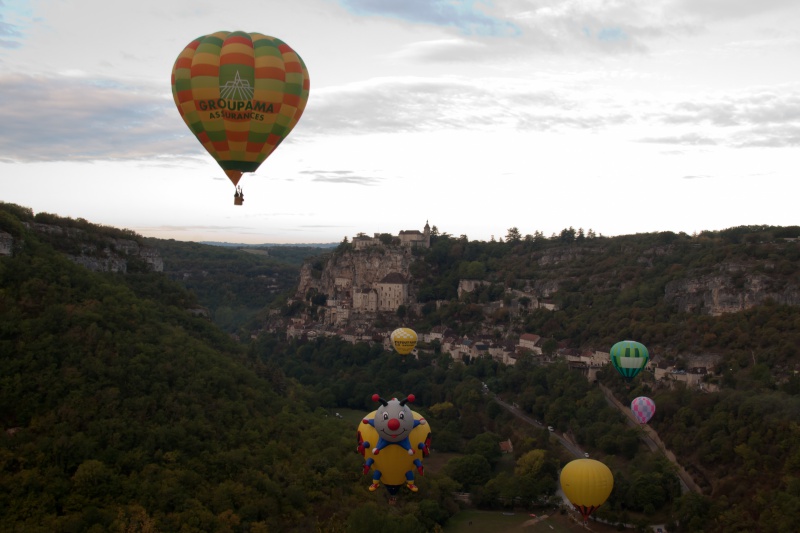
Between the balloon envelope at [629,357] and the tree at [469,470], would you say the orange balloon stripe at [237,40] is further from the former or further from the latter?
the balloon envelope at [629,357]

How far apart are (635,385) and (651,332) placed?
4998mm

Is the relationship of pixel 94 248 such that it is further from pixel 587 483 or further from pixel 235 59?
pixel 587 483

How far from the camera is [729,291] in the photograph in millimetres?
43250

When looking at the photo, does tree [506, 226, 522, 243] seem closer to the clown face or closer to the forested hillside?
the forested hillside

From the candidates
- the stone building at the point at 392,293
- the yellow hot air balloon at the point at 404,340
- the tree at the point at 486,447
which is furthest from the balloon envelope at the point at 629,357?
the stone building at the point at 392,293

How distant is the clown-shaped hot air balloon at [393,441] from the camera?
20.6m

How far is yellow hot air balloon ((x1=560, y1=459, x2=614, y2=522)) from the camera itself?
2598 centimetres

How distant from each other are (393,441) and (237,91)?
10040 millimetres

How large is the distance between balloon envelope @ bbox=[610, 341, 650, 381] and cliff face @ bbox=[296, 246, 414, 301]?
102ft

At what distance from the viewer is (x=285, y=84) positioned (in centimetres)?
2208

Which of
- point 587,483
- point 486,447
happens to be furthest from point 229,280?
point 587,483

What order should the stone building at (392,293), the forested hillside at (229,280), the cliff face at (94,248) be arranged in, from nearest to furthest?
the cliff face at (94,248) < the stone building at (392,293) < the forested hillside at (229,280)

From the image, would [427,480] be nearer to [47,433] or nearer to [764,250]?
[47,433]

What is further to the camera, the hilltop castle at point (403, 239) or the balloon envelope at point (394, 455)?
the hilltop castle at point (403, 239)
